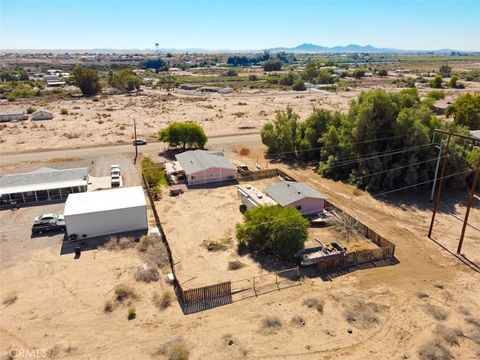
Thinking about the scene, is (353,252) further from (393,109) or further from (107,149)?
(107,149)

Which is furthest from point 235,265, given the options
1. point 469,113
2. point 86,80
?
point 86,80

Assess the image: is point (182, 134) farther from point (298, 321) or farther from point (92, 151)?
point (298, 321)

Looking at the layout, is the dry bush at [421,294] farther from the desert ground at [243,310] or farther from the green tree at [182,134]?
the green tree at [182,134]

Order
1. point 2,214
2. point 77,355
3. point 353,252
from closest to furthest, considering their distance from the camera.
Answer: point 77,355 < point 353,252 < point 2,214

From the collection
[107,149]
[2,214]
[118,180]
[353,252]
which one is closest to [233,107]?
[107,149]

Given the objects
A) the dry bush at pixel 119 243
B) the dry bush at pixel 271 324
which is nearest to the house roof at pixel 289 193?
the dry bush at pixel 119 243

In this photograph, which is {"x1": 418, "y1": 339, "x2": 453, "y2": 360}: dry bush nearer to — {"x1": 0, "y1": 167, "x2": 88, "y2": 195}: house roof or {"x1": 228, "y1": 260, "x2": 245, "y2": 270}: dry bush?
{"x1": 228, "y1": 260, "x2": 245, "y2": 270}: dry bush
